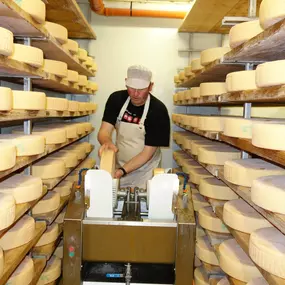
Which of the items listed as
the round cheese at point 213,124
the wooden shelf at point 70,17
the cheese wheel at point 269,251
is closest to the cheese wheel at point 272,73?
the cheese wheel at point 269,251

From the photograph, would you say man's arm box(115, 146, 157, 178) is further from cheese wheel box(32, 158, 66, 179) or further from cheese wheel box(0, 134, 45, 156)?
cheese wheel box(0, 134, 45, 156)

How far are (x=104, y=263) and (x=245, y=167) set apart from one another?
1.03 meters

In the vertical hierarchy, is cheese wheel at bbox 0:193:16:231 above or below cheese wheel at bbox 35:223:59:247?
above

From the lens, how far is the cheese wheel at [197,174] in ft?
11.5

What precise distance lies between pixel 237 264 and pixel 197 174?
1.42 metres

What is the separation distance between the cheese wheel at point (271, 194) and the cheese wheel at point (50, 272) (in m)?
1.84

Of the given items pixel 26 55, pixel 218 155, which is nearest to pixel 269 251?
pixel 218 155

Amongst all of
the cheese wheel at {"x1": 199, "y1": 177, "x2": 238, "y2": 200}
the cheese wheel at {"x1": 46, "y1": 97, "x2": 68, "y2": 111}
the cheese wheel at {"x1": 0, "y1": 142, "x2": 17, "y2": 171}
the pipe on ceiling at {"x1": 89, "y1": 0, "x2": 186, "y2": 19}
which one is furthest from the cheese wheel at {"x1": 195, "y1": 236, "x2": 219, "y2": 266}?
the pipe on ceiling at {"x1": 89, "y1": 0, "x2": 186, "y2": 19}

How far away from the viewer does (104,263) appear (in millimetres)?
2334

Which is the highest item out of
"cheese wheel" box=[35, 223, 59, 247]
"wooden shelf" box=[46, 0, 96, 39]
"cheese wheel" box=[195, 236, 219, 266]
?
"wooden shelf" box=[46, 0, 96, 39]

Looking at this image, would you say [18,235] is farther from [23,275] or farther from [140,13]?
[140,13]

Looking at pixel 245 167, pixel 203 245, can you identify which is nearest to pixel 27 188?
pixel 245 167

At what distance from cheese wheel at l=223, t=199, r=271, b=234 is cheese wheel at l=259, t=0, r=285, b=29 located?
3.51ft

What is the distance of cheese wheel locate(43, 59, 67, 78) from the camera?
2987 mm
